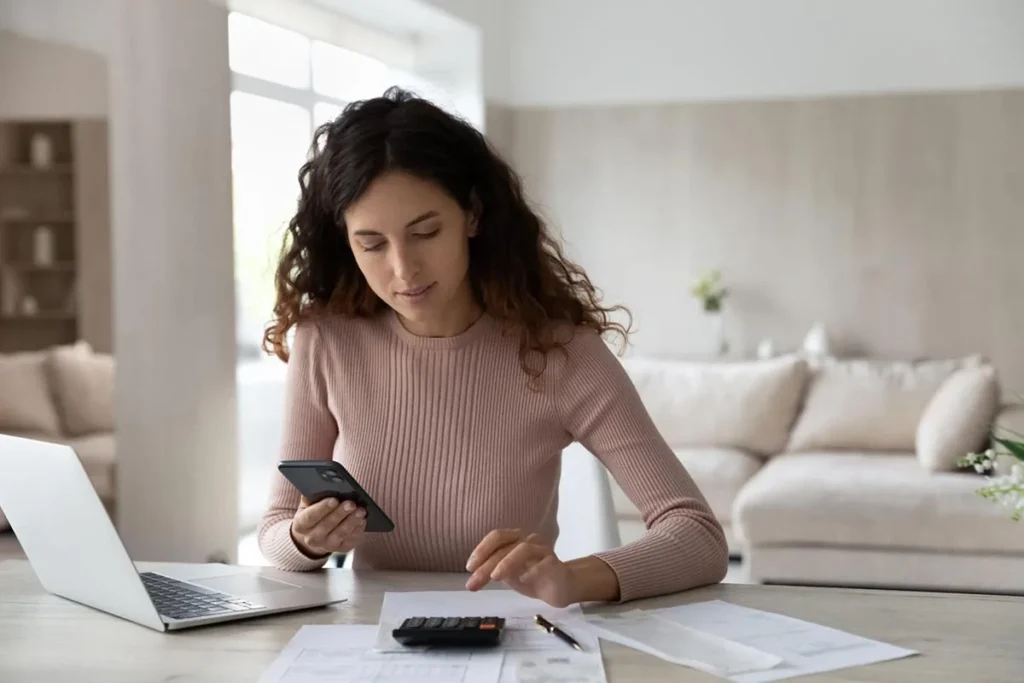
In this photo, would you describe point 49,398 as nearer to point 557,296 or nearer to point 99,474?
point 99,474

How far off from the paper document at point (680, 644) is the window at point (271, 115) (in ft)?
12.6

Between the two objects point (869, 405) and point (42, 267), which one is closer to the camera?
point (42, 267)

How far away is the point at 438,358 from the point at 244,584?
19.3 inches

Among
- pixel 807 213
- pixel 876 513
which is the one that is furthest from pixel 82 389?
pixel 807 213

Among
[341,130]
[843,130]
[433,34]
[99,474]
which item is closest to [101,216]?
[99,474]

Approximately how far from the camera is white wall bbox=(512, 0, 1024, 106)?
5.61 m

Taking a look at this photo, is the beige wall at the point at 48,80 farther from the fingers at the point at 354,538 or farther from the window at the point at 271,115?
the window at the point at 271,115

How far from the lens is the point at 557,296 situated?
6.51 feet

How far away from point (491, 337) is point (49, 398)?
55.6 inches

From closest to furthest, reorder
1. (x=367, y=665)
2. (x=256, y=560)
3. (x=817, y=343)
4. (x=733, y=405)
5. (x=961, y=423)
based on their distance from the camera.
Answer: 1. (x=367, y=665)
2. (x=961, y=423)
3. (x=256, y=560)
4. (x=733, y=405)
5. (x=817, y=343)

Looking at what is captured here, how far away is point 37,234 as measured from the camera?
2.86m

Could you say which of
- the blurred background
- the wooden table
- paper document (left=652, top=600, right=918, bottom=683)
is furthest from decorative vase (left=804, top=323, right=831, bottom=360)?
paper document (left=652, top=600, right=918, bottom=683)

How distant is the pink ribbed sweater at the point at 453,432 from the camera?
1853 millimetres

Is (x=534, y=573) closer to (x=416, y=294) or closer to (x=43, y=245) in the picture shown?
(x=416, y=294)
